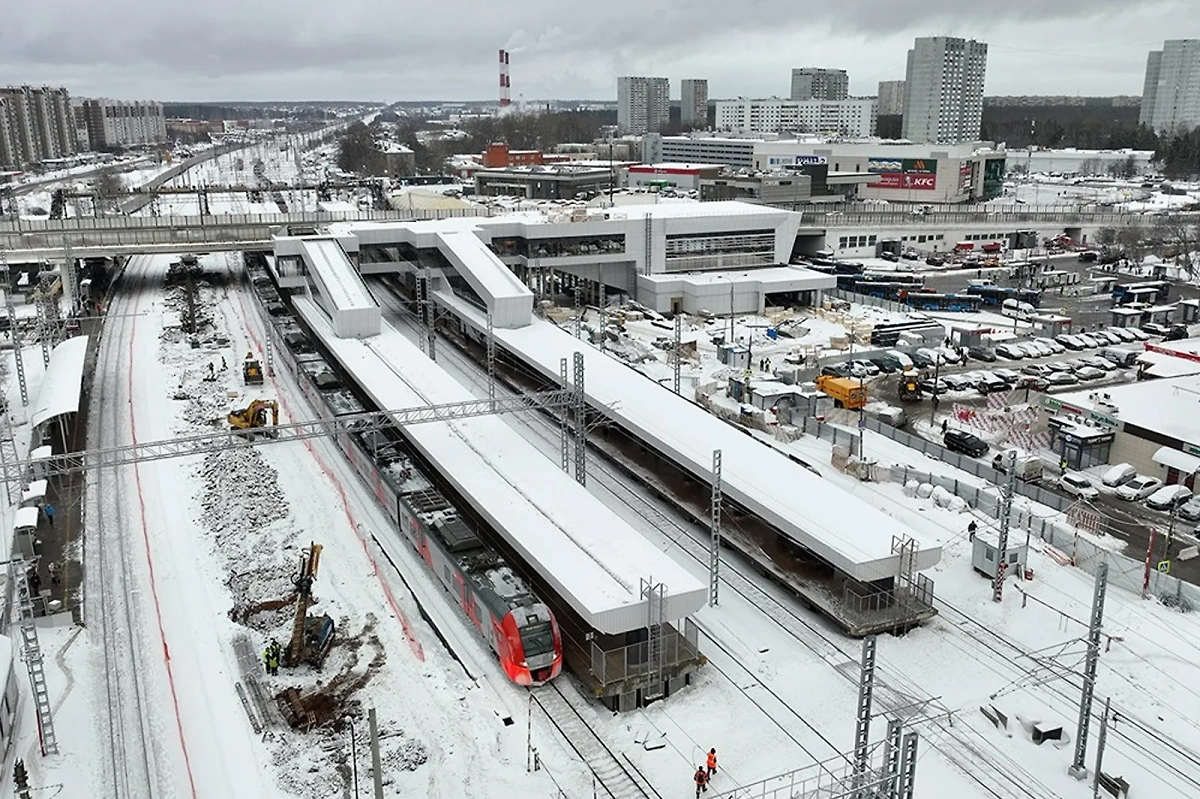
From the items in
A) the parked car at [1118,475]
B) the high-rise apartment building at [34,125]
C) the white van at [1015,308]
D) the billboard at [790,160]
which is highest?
the high-rise apartment building at [34,125]

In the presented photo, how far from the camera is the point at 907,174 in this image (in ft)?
282

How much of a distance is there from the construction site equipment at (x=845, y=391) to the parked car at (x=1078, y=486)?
7119 mm

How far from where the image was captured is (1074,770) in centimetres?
1416

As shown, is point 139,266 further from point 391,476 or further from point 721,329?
point 391,476

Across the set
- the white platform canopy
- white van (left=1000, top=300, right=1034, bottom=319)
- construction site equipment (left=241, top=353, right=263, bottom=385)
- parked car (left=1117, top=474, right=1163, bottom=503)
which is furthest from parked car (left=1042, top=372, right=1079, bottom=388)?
construction site equipment (left=241, top=353, right=263, bottom=385)

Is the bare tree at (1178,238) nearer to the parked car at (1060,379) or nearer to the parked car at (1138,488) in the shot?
the parked car at (1060,379)

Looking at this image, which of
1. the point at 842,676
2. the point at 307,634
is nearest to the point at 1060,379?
the point at 842,676

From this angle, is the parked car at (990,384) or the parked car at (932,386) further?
the parked car at (990,384)

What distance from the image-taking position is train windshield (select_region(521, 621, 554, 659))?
51.9ft

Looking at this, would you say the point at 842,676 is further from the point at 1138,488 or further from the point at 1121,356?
the point at 1121,356

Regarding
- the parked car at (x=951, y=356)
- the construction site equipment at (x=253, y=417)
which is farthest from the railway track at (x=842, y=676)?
the parked car at (x=951, y=356)

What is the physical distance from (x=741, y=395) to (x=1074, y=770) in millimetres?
18868

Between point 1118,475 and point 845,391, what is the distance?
345 inches

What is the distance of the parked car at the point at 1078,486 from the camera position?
80.6 ft
